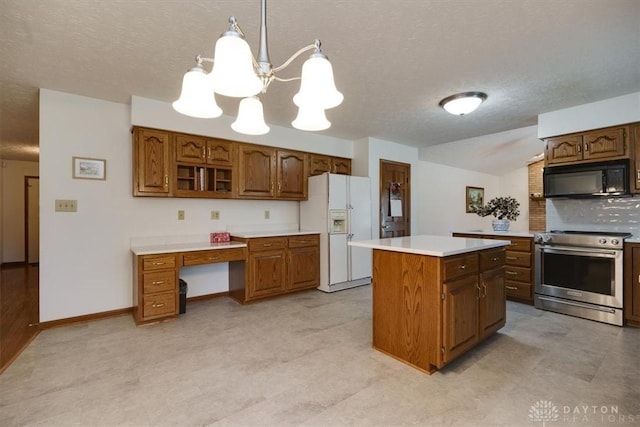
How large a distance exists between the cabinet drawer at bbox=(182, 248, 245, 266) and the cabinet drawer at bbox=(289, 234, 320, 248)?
2.38 feet

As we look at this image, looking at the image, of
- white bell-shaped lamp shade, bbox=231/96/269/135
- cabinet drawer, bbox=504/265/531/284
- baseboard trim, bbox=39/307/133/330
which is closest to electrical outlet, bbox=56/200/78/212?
baseboard trim, bbox=39/307/133/330

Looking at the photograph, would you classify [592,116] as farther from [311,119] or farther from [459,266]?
[311,119]

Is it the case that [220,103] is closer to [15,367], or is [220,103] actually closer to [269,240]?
[269,240]

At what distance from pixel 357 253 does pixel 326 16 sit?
3.33m

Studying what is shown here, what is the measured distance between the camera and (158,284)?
3.12 metres

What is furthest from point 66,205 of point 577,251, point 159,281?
point 577,251

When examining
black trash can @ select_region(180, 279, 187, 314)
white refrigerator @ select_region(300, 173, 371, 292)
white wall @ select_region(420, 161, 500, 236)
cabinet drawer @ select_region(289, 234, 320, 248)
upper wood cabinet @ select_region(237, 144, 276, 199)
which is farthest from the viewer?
white wall @ select_region(420, 161, 500, 236)

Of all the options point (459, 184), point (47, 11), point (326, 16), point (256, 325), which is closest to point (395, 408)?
point (256, 325)

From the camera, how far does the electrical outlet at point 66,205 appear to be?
122 inches

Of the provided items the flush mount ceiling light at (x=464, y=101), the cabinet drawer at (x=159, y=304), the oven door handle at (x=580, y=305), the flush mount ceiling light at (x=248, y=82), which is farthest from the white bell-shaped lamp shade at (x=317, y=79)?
the oven door handle at (x=580, y=305)

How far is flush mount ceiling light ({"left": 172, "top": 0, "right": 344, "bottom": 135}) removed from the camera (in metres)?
1.12

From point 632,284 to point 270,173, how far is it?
417 cm

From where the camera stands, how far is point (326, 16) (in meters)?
1.93

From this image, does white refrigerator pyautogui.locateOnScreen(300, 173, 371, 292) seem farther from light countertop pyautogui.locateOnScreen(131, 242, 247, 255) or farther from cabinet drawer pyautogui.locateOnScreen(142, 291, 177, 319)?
cabinet drawer pyautogui.locateOnScreen(142, 291, 177, 319)
